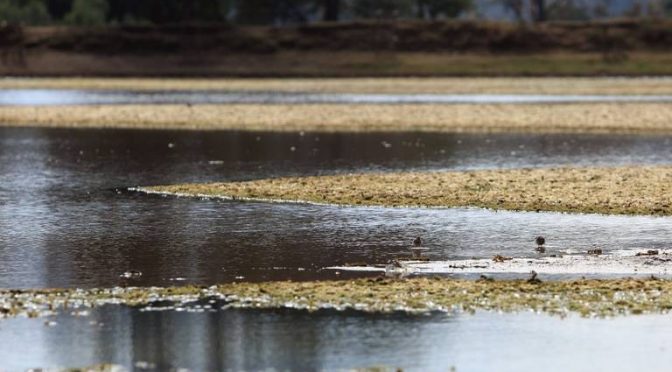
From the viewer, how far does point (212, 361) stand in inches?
500

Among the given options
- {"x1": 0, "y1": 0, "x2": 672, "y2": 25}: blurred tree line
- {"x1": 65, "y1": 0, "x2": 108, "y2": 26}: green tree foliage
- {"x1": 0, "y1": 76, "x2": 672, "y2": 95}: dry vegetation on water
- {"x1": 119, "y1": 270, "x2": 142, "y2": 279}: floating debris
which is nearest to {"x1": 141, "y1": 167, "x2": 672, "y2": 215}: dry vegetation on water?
{"x1": 119, "y1": 270, "x2": 142, "y2": 279}: floating debris

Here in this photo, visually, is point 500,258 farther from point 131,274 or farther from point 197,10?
point 197,10

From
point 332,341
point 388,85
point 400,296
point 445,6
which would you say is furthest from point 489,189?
point 445,6

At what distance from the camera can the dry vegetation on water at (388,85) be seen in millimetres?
69750

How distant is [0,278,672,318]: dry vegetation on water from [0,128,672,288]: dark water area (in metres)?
0.71

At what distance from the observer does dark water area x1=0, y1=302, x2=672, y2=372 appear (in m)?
12.6

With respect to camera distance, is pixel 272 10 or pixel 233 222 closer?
pixel 233 222

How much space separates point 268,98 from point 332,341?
5042 centimetres

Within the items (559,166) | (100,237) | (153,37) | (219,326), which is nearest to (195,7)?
(153,37)

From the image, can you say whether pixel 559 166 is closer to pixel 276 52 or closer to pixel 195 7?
pixel 276 52

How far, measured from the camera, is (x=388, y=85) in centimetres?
7725

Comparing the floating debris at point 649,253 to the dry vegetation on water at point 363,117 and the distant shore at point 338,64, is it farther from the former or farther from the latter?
the distant shore at point 338,64

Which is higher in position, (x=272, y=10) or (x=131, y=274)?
(x=272, y=10)

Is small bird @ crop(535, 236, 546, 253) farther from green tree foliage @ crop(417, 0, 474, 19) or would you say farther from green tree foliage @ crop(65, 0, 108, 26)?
green tree foliage @ crop(417, 0, 474, 19)
